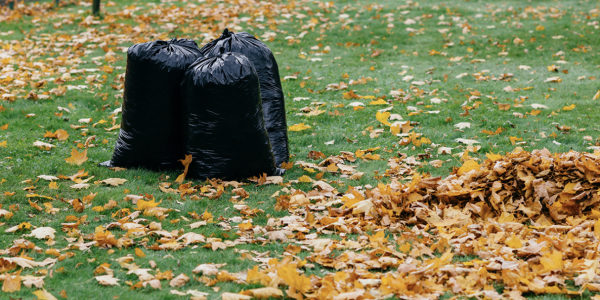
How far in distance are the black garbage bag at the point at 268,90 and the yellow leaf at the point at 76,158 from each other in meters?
1.39

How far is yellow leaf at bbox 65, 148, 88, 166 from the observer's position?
4.73 metres

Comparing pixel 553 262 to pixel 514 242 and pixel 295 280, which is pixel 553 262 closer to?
pixel 514 242

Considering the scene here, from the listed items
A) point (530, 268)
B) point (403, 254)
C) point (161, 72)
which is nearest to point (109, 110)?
point (161, 72)

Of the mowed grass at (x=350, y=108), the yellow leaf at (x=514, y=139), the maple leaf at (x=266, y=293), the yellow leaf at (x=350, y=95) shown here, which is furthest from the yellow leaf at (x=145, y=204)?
the yellow leaf at (x=350, y=95)

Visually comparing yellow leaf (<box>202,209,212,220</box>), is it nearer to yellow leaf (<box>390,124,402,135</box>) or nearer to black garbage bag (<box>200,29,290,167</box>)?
black garbage bag (<box>200,29,290,167</box>)

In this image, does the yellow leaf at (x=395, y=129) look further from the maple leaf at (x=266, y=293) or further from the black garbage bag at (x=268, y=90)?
the maple leaf at (x=266, y=293)

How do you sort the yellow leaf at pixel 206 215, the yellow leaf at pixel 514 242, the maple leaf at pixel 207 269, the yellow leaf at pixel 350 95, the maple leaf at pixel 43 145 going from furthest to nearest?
the yellow leaf at pixel 350 95, the maple leaf at pixel 43 145, the yellow leaf at pixel 206 215, the yellow leaf at pixel 514 242, the maple leaf at pixel 207 269

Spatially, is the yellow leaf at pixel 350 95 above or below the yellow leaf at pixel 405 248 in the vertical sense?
above

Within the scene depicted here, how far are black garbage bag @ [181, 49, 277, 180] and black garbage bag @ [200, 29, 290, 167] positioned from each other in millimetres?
392

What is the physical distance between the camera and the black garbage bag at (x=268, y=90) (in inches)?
192

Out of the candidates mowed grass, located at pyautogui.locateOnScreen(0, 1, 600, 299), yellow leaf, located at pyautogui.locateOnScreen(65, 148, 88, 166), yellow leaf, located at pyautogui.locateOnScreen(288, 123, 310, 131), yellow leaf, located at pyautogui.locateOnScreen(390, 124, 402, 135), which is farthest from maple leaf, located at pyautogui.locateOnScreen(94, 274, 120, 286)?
yellow leaf, located at pyautogui.locateOnScreen(390, 124, 402, 135)

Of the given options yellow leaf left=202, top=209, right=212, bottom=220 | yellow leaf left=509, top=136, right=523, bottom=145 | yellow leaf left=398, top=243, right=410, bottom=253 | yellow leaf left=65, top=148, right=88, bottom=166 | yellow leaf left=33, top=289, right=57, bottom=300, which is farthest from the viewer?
yellow leaf left=509, top=136, right=523, bottom=145

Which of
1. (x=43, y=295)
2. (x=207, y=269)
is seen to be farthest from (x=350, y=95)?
(x=43, y=295)

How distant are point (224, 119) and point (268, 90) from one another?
0.76 m
